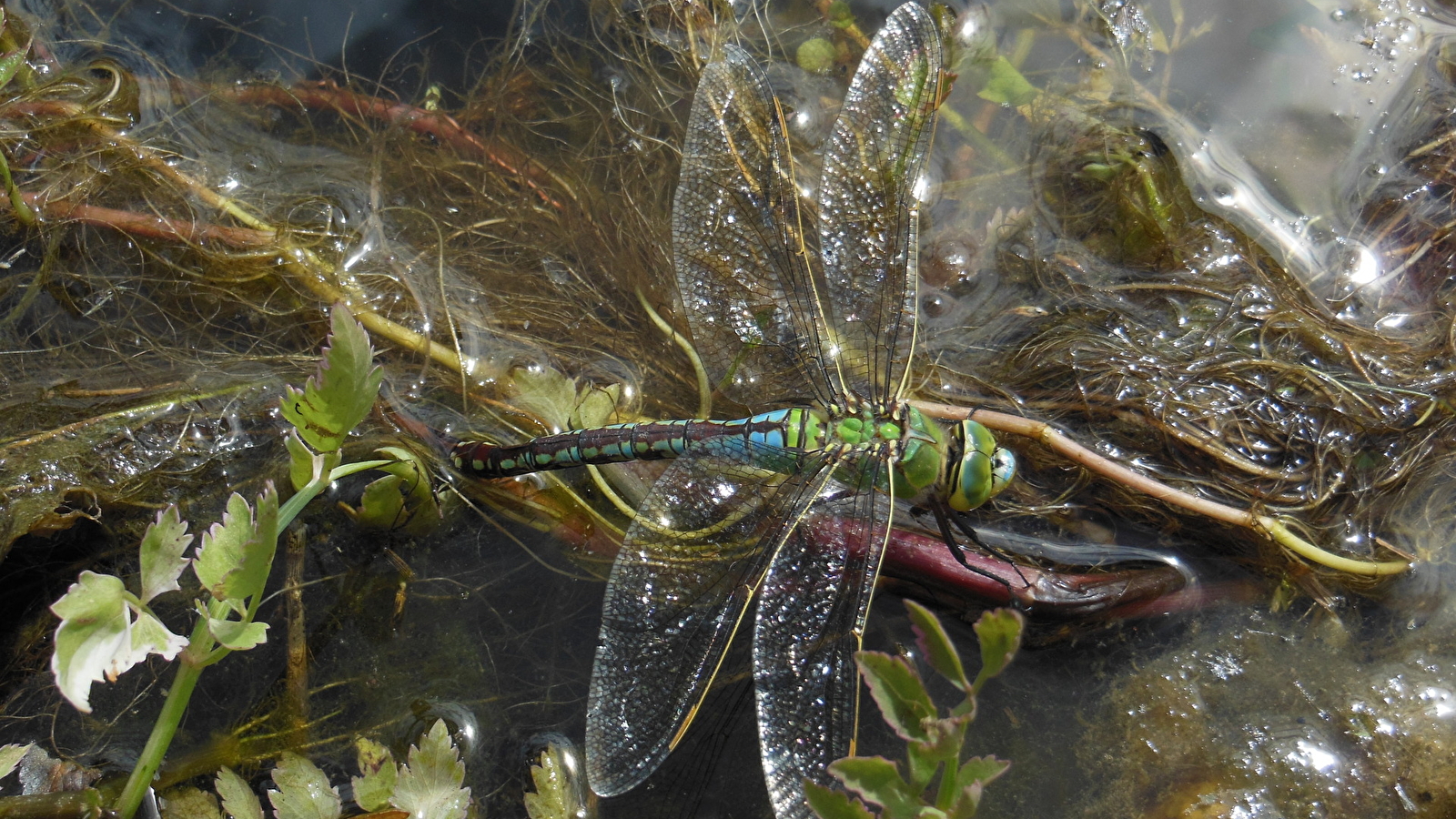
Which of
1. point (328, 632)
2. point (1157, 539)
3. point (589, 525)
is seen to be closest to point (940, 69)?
point (1157, 539)

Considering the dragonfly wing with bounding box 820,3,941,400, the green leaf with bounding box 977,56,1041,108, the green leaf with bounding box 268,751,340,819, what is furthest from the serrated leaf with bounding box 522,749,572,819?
the green leaf with bounding box 977,56,1041,108

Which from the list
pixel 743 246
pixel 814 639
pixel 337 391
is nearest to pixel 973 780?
pixel 814 639

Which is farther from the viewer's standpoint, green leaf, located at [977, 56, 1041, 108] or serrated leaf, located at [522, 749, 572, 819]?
green leaf, located at [977, 56, 1041, 108]

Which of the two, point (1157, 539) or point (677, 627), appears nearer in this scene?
point (677, 627)

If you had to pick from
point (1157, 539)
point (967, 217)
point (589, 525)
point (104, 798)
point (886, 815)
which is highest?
point (967, 217)

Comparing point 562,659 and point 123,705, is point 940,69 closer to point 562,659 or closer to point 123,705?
point 562,659

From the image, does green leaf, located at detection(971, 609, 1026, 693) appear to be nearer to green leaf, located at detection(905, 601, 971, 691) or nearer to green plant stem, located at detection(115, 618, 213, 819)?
green leaf, located at detection(905, 601, 971, 691)
